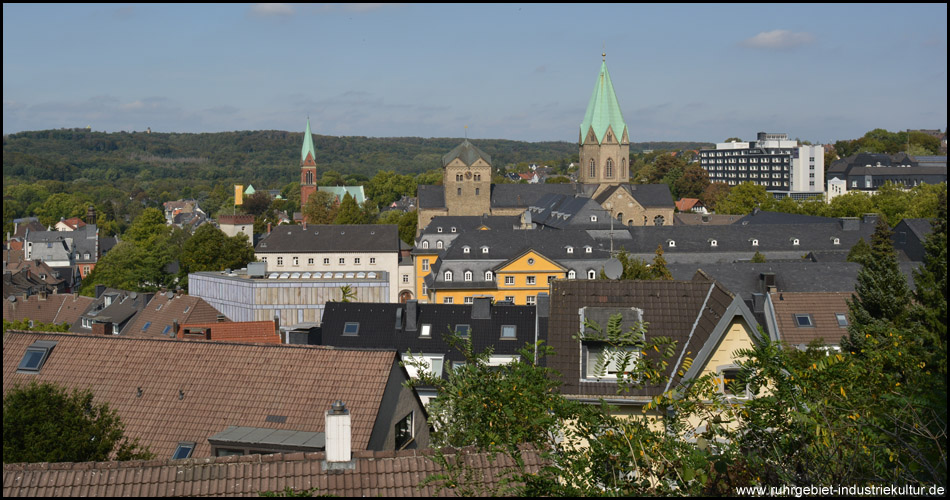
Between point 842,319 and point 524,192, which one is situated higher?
point 524,192

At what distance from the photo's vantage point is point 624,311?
14398 mm

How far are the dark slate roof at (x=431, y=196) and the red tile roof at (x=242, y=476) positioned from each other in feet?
287

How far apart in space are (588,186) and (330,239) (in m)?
41.1

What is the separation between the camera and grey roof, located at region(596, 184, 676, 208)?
9112 cm

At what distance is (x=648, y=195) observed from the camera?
92375 mm

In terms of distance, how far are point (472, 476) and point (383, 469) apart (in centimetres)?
105

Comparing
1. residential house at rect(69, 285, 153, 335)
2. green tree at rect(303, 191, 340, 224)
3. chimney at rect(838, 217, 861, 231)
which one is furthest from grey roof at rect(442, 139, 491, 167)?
residential house at rect(69, 285, 153, 335)

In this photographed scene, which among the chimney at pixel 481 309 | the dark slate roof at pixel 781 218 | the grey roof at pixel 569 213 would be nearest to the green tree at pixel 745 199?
the dark slate roof at pixel 781 218

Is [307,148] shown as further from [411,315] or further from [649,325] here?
[649,325]

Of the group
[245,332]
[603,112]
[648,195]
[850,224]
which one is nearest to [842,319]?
[245,332]

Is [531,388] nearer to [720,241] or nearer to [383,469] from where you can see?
[383,469]

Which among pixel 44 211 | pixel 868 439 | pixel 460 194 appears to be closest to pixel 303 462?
pixel 868 439

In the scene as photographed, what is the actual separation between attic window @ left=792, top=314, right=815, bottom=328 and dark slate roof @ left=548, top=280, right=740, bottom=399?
1128cm

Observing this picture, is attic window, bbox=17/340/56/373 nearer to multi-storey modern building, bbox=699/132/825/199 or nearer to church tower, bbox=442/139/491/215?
church tower, bbox=442/139/491/215
